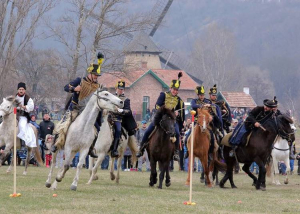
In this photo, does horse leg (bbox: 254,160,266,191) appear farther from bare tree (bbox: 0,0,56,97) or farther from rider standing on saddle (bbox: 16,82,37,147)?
bare tree (bbox: 0,0,56,97)

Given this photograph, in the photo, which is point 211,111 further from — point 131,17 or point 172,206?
point 131,17

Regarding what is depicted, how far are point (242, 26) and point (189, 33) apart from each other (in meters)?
30.0

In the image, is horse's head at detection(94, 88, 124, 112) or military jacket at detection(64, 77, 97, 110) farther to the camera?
military jacket at detection(64, 77, 97, 110)

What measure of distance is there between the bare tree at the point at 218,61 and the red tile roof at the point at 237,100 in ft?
50.5

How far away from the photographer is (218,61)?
112m

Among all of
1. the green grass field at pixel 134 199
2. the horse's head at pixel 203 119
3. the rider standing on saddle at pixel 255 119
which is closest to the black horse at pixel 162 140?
the green grass field at pixel 134 199

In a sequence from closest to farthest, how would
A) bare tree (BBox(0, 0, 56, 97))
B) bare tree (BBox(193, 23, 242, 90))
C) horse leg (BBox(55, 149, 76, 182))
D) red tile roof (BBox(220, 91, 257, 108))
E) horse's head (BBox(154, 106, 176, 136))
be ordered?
1. horse leg (BBox(55, 149, 76, 182))
2. horse's head (BBox(154, 106, 176, 136))
3. bare tree (BBox(0, 0, 56, 97))
4. red tile roof (BBox(220, 91, 257, 108))
5. bare tree (BBox(193, 23, 242, 90))

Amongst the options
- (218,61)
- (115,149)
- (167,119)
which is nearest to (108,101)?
(167,119)

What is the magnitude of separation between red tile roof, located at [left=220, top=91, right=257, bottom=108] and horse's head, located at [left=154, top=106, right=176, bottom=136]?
70.9 metres

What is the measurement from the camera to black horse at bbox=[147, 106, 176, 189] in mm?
20297

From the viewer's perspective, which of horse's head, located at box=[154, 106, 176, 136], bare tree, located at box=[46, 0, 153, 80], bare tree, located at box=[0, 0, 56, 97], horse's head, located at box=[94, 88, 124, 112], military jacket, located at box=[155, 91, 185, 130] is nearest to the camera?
horse's head, located at box=[94, 88, 124, 112]

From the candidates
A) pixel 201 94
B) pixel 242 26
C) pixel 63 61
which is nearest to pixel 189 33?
pixel 242 26

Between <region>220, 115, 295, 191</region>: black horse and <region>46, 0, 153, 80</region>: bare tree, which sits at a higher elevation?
<region>46, 0, 153, 80</region>: bare tree

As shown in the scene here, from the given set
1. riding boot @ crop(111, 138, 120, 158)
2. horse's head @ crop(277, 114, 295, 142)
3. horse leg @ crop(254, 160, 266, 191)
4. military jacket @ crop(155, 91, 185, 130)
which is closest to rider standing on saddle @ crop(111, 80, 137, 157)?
riding boot @ crop(111, 138, 120, 158)
